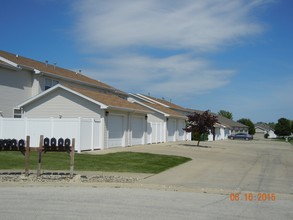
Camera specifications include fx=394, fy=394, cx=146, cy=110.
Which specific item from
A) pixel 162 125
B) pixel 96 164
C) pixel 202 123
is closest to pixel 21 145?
pixel 96 164

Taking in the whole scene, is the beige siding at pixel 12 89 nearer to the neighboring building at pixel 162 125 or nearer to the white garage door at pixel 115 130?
the white garage door at pixel 115 130

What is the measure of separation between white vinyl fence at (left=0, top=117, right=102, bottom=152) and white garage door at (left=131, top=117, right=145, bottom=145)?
6105 mm

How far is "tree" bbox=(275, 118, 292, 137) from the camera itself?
110 meters

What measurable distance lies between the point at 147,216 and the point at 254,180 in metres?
7.38

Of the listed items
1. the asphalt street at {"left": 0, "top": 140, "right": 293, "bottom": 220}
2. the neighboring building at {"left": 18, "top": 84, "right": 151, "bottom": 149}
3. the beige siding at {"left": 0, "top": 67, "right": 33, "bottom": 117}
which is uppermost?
the beige siding at {"left": 0, "top": 67, "right": 33, "bottom": 117}

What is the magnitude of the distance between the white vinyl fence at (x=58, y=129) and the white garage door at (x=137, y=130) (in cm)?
611

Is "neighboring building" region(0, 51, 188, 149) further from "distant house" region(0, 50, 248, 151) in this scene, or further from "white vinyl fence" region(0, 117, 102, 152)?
"white vinyl fence" region(0, 117, 102, 152)

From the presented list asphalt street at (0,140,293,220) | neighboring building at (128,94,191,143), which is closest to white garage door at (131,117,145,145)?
neighboring building at (128,94,191,143)

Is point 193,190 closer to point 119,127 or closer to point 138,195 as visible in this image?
point 138,195

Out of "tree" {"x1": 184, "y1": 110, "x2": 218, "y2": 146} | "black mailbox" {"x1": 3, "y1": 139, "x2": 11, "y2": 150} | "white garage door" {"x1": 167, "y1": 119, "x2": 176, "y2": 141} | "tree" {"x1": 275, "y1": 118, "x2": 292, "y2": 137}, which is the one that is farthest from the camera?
"tree" {"x1": 275, "y1": 118, "x2": 292, "y2": 137}

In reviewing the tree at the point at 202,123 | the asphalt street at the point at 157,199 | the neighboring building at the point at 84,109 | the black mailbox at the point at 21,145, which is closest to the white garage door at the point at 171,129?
the tree at the point at 202,123

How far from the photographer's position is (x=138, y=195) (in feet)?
34.0

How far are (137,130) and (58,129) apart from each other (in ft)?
31.1

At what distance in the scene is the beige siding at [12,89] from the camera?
2780 cm
